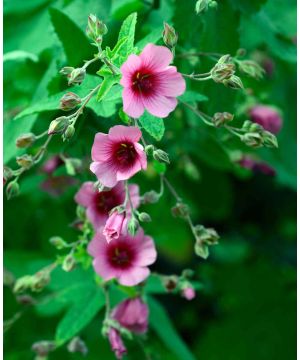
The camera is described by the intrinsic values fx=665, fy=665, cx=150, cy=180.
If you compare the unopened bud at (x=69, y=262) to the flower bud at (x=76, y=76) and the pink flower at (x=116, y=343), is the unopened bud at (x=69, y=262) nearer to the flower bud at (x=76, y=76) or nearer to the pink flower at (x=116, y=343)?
the pink flower at (x=116, y=343)

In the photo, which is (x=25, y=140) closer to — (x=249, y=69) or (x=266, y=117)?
(x=249, y=69)

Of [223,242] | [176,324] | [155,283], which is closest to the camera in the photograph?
[155,283]

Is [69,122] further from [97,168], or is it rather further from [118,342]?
[118,342]

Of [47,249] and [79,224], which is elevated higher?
[79,224]

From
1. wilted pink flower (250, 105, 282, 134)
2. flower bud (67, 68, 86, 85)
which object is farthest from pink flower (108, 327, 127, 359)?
wilted pink flower (250, 105, 282, 134)

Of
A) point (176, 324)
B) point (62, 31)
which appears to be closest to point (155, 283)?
point (62, 31)

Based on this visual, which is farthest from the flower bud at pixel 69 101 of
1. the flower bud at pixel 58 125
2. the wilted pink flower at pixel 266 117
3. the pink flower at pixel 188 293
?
the wilted pink flower at pixel 266 117

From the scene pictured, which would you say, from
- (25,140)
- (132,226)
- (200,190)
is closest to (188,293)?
(132,226)
